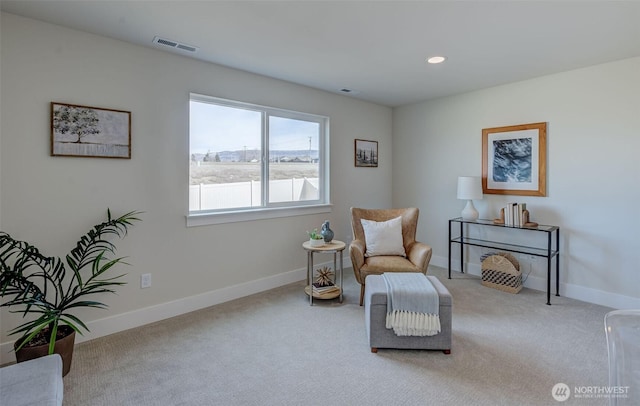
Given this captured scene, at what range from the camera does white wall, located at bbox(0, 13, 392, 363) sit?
7.48ft

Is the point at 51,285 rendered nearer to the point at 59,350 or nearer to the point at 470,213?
the point at 59,350

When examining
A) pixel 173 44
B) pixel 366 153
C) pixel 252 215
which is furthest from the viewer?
pixel 366 153

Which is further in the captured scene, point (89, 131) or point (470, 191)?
point (470, 191)

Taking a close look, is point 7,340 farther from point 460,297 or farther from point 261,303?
point 460,297

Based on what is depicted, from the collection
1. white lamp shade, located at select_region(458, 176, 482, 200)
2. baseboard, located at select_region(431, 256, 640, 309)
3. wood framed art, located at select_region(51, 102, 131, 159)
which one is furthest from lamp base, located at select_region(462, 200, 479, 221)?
wood framed art, located at select_region(51, 102, 131, 159)

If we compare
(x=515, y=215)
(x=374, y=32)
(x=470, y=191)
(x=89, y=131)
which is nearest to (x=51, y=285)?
(x=89, y=131)

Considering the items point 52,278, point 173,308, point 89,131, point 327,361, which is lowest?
point 327,361

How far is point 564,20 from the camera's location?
2.32 m

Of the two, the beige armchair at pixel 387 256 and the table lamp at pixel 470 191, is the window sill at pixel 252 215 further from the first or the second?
the table lamp at pixel 470 191

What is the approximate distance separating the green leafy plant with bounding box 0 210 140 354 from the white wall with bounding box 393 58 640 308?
404 cm

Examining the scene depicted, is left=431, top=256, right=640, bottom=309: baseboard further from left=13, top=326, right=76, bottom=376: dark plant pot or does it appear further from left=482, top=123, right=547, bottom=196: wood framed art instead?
left=13, top=326, right=76, bottom=376: dark plant pot

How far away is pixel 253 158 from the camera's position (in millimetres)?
3637

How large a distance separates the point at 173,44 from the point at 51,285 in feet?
6.98

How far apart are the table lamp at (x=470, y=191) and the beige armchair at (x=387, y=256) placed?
676 millimetres
